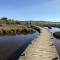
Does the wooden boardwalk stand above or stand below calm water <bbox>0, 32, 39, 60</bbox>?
above

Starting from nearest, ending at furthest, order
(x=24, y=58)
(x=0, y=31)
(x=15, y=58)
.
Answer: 1. (x=24, y=58)
2. (x=15, y=58)
3. (x=0, y=31)

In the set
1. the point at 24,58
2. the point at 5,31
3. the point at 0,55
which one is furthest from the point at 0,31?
the point at 24,58

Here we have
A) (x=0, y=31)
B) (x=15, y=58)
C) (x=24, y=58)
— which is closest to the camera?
(x=24, y=58)

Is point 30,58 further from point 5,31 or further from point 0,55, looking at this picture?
point 5,31

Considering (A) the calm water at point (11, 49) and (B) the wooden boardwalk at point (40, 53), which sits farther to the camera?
(A) the calm water at point (11, 49)

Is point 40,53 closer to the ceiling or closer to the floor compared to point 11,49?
closer to the ceiling

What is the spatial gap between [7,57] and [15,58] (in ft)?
2.06

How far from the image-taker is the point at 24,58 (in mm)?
11602

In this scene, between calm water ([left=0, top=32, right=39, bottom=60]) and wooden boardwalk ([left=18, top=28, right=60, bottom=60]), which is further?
calm water ([left=0, top=32, right=39, bottom=60])

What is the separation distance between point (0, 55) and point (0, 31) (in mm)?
22222

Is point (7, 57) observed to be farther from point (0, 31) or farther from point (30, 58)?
point (0, 31)

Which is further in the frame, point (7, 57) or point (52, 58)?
point (7, 57)

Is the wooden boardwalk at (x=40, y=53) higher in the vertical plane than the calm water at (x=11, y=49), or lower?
higher

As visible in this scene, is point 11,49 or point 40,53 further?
point 11,49
